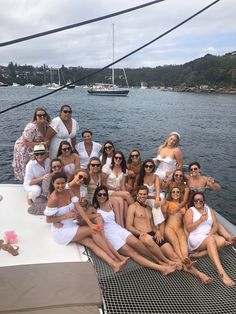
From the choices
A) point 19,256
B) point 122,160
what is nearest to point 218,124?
point 122,160

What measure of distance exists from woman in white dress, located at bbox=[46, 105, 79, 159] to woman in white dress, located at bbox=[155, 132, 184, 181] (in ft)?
5.24

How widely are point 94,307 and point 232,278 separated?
189 centimetres

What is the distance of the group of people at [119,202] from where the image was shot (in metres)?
4.52

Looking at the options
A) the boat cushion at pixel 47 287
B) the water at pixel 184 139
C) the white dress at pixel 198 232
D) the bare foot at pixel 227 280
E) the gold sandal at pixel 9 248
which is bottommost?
the water at pixel 184 139

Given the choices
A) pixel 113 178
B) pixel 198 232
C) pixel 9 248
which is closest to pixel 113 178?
pixel 113 178

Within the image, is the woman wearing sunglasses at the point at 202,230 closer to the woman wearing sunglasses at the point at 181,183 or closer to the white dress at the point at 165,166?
the woman wearing sunglasses at the point at 181,183

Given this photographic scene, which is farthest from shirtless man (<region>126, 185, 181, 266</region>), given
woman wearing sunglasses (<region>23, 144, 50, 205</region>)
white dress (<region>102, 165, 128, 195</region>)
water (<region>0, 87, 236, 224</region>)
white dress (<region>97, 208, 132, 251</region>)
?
water (<region>0, 87, 236, 224</region>)

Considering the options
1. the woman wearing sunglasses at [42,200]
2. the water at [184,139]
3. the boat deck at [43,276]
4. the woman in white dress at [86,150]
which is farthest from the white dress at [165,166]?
the water at [184,139]

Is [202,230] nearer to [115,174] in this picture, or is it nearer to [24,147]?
[115,174]

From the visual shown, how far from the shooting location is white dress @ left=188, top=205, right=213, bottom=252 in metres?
4.78

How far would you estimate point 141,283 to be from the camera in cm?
404

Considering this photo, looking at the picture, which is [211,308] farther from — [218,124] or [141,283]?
[218,124]

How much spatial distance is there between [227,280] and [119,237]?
1.37 meters

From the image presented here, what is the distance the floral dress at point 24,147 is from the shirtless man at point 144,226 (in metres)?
1.99
